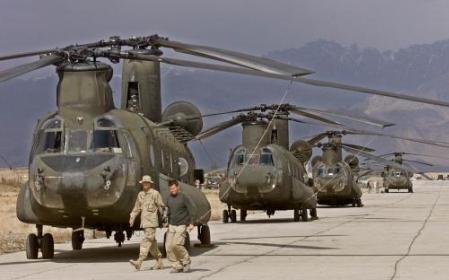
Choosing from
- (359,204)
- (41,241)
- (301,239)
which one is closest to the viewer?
(41,241)

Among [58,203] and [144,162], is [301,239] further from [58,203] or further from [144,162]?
[58,203]

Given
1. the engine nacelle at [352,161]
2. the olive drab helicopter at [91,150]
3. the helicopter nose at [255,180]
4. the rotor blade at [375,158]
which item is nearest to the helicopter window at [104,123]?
the olive drab helicopter at [91,150]

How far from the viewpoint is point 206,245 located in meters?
20.3

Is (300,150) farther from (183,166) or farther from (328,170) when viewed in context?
(183,166)

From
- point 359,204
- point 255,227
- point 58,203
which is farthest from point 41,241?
point 359,204

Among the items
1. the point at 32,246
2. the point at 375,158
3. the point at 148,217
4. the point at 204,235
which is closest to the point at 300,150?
the point at 375,158

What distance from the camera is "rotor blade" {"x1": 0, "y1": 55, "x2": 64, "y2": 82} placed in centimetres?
1454

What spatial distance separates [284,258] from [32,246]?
4.83 metres

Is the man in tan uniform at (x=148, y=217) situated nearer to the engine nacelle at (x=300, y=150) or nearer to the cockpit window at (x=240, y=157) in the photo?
the cockpit window at (x=240, y=157)

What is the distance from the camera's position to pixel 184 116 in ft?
69.0

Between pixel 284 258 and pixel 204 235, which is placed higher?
pixel 204 235

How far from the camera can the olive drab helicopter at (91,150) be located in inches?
625

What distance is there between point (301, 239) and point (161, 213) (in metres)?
7.46

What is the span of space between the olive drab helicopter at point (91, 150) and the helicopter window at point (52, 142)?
0.06ft
